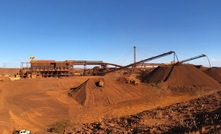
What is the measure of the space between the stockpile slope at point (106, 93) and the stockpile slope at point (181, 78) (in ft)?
28.0

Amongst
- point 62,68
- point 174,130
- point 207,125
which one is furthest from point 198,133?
point 62,68

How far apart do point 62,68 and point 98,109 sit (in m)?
30.5

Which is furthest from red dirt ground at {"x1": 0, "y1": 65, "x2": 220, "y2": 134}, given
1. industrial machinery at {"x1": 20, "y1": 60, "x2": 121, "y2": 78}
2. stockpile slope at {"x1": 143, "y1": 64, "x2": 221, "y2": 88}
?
industrial machinery at {"x1": 20, "y1": 60, "x2": 121, "y2": 78}

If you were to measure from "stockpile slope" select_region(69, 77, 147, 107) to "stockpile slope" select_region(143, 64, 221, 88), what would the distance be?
852 centimetres

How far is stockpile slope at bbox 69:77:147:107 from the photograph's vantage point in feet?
87.9

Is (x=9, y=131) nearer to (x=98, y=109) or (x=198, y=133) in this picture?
(x=98, y=109)

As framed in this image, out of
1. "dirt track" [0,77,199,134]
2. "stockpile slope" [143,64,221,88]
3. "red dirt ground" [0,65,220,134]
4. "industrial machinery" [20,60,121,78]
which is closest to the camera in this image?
"dirt track" [0,77,199,134]

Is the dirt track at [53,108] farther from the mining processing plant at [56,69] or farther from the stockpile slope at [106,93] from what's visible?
the mining processing plant at [56,69]

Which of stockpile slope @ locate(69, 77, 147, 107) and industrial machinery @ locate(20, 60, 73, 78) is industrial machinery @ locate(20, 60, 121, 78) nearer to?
industrial machinery @ locate(20, 60, 73, 78)

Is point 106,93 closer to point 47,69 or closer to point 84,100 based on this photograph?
point 84,100

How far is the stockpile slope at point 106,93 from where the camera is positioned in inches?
1055

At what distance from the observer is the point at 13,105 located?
2419cm

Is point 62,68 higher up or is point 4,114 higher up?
point 62,68

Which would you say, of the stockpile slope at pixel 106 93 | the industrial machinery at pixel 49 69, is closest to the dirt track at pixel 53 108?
the stockpile slope at pixel 106 93
